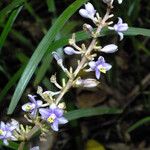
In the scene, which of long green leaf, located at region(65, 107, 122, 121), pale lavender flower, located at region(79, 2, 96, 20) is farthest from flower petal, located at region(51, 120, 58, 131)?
long green leaf, located at region(65, 107, 122, 121)

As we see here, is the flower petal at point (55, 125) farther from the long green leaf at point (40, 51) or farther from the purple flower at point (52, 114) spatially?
the long green leaf at point (40, 51)

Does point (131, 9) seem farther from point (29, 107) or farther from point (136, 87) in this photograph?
point (29, 107)

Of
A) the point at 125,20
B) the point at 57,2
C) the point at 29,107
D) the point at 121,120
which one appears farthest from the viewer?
the point at 57,2

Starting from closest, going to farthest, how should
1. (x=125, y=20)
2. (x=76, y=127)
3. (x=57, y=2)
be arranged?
(x=125, y=20), (x=76, y=127), (x=57, y=2)

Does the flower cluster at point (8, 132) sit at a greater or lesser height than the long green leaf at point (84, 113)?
lesser

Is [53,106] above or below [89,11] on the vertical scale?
below

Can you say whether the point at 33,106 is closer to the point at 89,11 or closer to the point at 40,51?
the point at 89,11

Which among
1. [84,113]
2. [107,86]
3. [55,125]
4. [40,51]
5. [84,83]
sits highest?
[107,86]

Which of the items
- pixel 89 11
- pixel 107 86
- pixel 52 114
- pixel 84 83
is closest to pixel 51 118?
pixel 52 114

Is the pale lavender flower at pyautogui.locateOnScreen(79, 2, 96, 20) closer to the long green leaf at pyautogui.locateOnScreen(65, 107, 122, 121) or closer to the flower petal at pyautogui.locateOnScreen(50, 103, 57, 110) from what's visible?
the flower petal at pyautogui.locateOnScreen(50, 103, 57, 110)

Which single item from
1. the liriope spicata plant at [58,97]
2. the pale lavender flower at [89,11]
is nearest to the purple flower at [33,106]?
the liriope spicata plant at [58,97]

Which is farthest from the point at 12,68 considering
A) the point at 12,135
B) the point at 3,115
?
the point at 12,135
